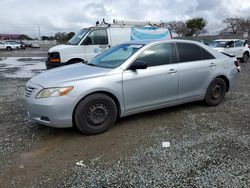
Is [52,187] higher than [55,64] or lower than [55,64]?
lower

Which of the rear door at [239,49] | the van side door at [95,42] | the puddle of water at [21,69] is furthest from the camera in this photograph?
→ the rear door at [239,49]

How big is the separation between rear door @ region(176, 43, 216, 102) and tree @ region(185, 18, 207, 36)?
160 ft

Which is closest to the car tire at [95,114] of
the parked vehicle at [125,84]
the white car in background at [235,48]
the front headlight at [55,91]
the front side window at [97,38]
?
the parked vehicle at [125,84]

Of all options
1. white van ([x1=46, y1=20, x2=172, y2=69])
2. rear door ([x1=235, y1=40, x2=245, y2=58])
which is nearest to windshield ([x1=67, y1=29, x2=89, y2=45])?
white van ([x1=46, y1=20, x2=172, y2=69])

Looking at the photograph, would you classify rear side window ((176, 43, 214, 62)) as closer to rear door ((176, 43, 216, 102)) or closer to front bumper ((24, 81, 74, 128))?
rear door ((176, 43, 216, 102))

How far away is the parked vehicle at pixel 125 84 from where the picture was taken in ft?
12.8

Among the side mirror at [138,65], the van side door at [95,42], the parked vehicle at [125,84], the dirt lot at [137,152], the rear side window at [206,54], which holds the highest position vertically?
the van side door at [95,42]

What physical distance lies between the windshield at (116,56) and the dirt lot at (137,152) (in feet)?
Result: 3.71

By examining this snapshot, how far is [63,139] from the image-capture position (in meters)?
4.09

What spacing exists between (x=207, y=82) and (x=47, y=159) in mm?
3588

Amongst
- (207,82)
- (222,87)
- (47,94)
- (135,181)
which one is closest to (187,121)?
(207,82)

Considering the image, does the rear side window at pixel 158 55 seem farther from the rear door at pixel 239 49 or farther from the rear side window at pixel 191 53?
the rear door at pixel 239 49

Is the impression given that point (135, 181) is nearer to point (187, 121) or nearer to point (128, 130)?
point (128, 130)

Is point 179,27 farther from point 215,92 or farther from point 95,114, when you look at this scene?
point 95,114
